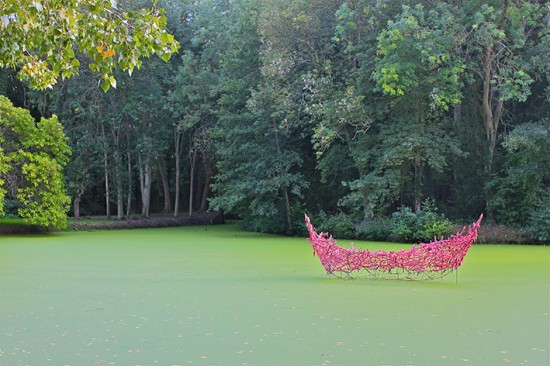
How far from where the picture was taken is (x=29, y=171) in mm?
17984

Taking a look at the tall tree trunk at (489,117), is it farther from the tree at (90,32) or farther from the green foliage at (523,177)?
the tree at (90,32)

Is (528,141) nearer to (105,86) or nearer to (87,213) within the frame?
(105,86)

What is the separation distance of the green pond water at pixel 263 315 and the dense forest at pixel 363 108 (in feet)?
19.4

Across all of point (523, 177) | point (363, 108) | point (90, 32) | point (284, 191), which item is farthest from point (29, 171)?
point (90, 32)

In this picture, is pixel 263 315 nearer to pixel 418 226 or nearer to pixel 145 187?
pixel 418 226

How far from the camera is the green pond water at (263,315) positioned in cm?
471

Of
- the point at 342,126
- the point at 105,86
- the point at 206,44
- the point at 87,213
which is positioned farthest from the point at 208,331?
the point at 87,213

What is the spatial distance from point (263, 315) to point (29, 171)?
13.7 meters

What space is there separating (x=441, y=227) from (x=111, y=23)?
12.8 m

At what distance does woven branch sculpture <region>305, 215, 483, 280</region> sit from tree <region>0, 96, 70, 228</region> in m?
11.7

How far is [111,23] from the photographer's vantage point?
4250 mm

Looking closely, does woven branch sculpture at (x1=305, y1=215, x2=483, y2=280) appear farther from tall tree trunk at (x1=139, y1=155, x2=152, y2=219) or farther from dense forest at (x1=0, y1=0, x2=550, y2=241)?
tall tree trunk at (x1=139, y1=155, x2=152, y2=219)

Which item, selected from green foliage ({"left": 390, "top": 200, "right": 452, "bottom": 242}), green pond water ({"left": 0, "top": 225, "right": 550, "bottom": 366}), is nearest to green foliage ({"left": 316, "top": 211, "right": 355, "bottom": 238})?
green foliage ({"left": 390, "top": 200, "right": 452, "bottom": 242})

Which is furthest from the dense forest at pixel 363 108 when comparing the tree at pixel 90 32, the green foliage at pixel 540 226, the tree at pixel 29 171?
the tree at pixel 90 32
